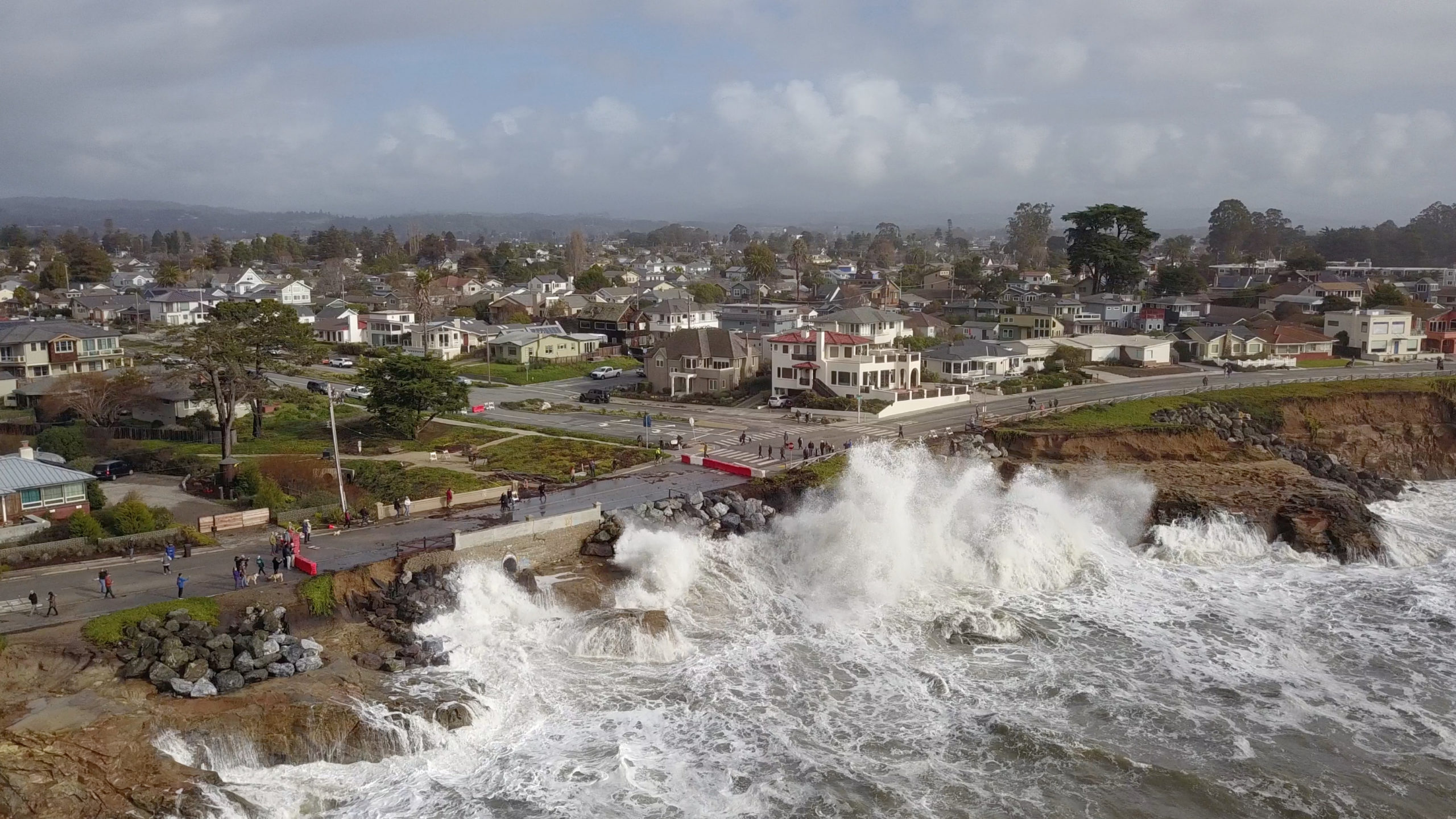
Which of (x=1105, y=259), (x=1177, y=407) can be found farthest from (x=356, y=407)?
(x=1105, y=259)

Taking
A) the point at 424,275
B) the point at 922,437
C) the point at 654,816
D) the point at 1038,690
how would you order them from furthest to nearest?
the point at 424,275 < the point at 922,437 < the point at 1038,690 < the point at 654,816

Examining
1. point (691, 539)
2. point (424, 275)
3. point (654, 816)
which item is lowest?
point (654, 816)

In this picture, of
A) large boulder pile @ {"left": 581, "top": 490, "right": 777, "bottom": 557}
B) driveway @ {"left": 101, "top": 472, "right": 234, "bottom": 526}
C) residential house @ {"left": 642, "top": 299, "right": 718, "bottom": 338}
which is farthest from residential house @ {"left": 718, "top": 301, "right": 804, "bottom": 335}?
driveway @ {"left": 101, "top": 472, "right": 234, "bottom": 526}

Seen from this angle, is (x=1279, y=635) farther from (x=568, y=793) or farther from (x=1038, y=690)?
(x=568, y=793)

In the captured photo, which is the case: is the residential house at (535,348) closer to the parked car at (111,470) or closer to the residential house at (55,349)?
the residential house at (55,349)

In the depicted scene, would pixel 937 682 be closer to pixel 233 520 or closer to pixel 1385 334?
pixel 233 520

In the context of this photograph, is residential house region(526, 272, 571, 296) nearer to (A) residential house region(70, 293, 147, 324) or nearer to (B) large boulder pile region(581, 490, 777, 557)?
(A) residential house region(70, 293, 147, 324)

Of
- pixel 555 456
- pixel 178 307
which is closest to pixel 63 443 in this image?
pixel 555 456
